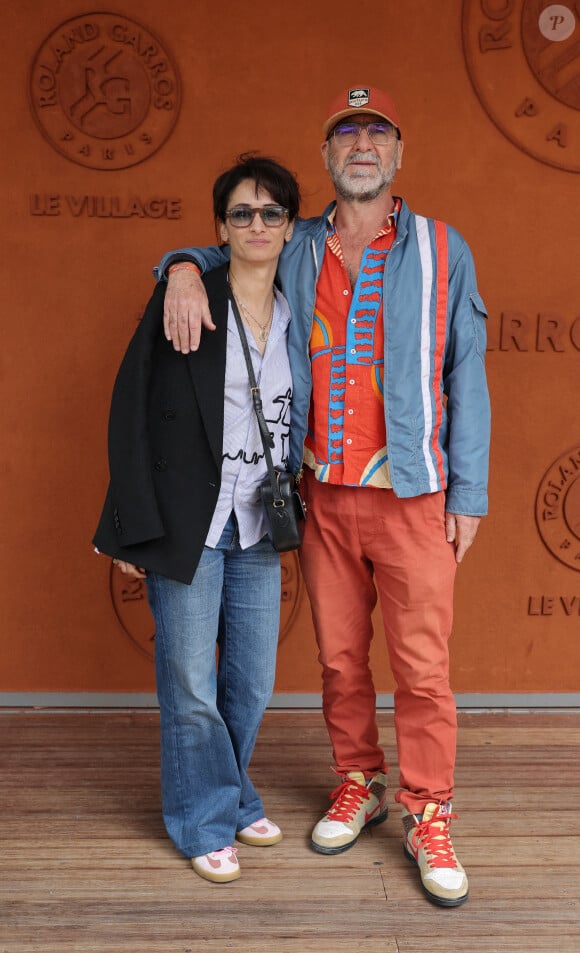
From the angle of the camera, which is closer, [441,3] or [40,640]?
[441,3]

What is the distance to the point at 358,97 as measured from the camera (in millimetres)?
2299

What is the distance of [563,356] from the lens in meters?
3.22

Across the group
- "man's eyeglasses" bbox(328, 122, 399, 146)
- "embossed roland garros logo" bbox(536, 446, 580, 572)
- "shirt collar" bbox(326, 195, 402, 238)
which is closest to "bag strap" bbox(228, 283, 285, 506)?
"shirt collar" bbox(326, 195, 402, 238)

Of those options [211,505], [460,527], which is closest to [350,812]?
[460,527]

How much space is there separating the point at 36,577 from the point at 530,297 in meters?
2.00

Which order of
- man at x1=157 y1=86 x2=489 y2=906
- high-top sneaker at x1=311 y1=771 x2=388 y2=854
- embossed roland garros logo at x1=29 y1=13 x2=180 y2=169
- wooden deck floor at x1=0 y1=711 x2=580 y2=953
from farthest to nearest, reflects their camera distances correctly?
embossed roland garros logo at x1=29 y1=13 x2=180 y2=169 → high-top sneaker at x1=311 y1=771 x2=388 y2=854 → man at x1=157 y1=86 x2=489 y2=906 → wooden deck floor at x1=0 y1=711 x2=580 y2=953

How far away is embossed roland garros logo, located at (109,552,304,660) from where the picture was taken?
130 inches

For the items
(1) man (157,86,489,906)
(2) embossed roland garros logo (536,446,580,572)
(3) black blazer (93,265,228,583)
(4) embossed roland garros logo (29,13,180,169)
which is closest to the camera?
(3) black blazer (93,265,228,583)

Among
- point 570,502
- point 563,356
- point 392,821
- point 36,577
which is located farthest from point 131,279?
point 392,821

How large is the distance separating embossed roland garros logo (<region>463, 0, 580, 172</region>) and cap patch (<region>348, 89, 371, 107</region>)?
96 cm

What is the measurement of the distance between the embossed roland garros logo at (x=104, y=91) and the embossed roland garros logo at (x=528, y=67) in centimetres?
103

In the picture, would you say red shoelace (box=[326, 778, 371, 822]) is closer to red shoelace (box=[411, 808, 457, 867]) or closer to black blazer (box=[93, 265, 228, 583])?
red shoelace (box=[411, 808, 457, 867])

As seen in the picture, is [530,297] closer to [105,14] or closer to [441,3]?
[441,3]

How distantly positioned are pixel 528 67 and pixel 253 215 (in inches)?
56.5
